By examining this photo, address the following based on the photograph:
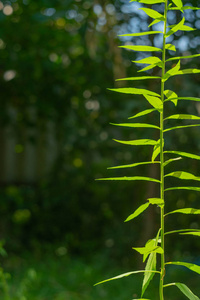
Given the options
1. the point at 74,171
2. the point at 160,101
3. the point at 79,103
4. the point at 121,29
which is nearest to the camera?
the point at 160,101

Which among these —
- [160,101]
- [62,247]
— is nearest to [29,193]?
[62,247]

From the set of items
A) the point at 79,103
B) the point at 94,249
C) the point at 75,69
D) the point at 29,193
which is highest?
the point at 75,69

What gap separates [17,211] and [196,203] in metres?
1.86

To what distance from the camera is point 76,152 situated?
4723 millimetres

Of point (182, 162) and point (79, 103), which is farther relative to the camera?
point (79, 103)

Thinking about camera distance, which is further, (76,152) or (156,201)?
(76,152)

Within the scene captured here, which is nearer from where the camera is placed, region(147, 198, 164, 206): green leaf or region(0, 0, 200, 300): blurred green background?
region(147, 198, 164, 206): green leaf

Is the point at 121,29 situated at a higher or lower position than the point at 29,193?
higher

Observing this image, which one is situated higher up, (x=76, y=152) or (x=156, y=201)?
(x=156, y=201)

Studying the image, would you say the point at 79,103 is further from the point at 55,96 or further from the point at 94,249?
the point at 94,249

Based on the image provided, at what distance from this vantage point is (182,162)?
387cm

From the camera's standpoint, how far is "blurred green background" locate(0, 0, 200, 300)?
335cm

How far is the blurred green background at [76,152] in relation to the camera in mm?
3350

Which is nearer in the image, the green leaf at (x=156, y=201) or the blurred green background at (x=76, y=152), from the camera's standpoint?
the green leaf at (x=156, y=201)
